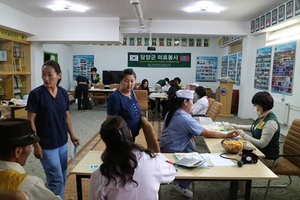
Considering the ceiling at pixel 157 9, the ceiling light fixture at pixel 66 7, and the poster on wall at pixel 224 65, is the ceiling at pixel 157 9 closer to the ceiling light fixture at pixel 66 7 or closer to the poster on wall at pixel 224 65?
the ceiling light fixture at pixel 66 7

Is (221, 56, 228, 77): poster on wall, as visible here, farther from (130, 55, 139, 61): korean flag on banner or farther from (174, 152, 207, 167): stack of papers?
(174, 152, 207, 167): stack of papers

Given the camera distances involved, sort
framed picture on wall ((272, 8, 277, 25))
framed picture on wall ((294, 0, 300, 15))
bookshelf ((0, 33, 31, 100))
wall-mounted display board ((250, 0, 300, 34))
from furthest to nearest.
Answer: bookshelf ((0, 33, 31, 100))
framed picture on wall ((272, 8, 277, 25))
wall-mounted display board ((250, 0, 300, 34))
framed picture on wall ((294, 0, 300, 15))

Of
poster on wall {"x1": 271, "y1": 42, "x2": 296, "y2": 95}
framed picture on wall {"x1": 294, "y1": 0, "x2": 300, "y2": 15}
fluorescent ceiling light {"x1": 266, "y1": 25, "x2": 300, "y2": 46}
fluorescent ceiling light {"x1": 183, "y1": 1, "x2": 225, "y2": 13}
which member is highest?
fluorescent ceiling light {"x1": 183, "y1": 1, "x2": 225, "y2": 13}

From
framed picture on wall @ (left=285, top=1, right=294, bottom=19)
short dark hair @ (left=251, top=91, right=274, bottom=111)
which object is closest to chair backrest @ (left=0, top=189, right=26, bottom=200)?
short dark hair @ (left=251, top=91, right=274, bottom=111)

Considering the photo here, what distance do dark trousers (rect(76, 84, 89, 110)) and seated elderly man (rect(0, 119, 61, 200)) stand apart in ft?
22.7

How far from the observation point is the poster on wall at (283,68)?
4.99 metres

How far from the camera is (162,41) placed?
33.7 feet

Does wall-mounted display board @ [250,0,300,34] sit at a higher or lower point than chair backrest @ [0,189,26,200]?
higher

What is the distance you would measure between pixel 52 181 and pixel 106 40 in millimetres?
5315

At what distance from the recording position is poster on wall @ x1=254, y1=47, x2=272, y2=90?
19.6 feet

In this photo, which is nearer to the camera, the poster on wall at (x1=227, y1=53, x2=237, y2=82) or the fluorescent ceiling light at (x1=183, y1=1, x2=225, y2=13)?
the fluorescent ceiling light at (x1=183, y1=1, x2=225, y2=13)

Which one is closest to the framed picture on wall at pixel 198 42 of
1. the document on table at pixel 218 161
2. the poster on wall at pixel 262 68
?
the poster on wall at pixel 262 68

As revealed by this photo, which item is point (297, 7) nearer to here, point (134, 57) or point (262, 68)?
point (262, 68)

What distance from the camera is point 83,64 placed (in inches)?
419
